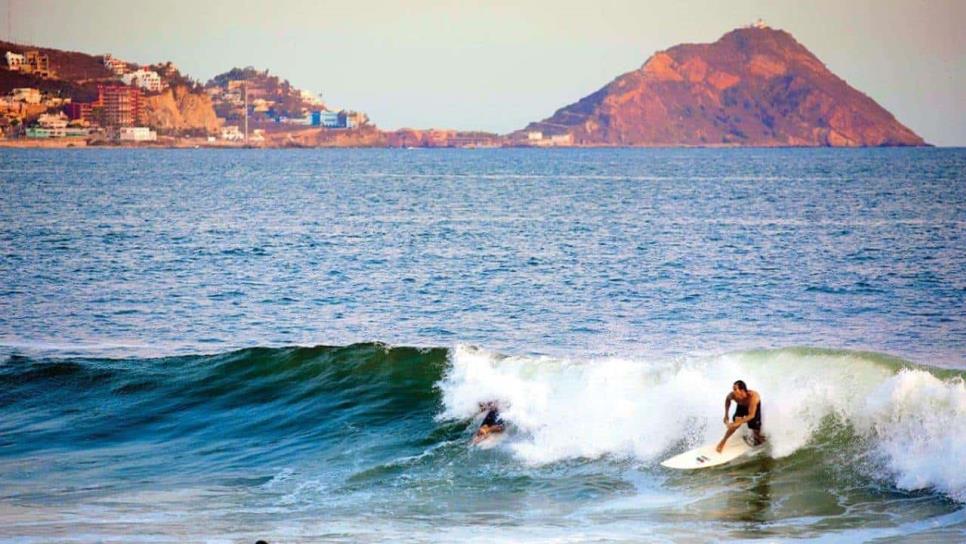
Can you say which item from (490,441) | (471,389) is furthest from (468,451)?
(471,389)

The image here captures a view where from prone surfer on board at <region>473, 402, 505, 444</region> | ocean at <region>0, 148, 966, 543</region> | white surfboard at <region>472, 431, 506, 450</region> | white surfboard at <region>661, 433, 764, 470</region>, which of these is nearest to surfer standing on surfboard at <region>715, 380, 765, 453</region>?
white surfboard at <region>661, 433, 764, 470</region>

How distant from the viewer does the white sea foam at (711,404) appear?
58.9ft

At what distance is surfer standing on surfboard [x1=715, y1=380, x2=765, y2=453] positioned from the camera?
61.4 ft

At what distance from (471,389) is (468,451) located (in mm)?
2833

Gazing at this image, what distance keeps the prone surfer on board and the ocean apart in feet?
0.81

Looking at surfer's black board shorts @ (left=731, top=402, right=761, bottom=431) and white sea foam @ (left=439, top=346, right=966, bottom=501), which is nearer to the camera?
white sea foam @ (left=439, top=346, right=966, bottom=501)

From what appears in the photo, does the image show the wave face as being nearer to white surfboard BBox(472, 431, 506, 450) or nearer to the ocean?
the ocean

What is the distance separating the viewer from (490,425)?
21.1 m

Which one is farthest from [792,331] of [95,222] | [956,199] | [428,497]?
[956,199]

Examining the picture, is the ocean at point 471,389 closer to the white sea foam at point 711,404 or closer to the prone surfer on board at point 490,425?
the white sea foam at point 711,404

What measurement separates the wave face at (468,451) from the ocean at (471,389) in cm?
6

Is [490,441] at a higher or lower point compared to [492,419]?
lower

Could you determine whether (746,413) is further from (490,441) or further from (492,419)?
(492,419)

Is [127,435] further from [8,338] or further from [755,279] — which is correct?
[755,279]
